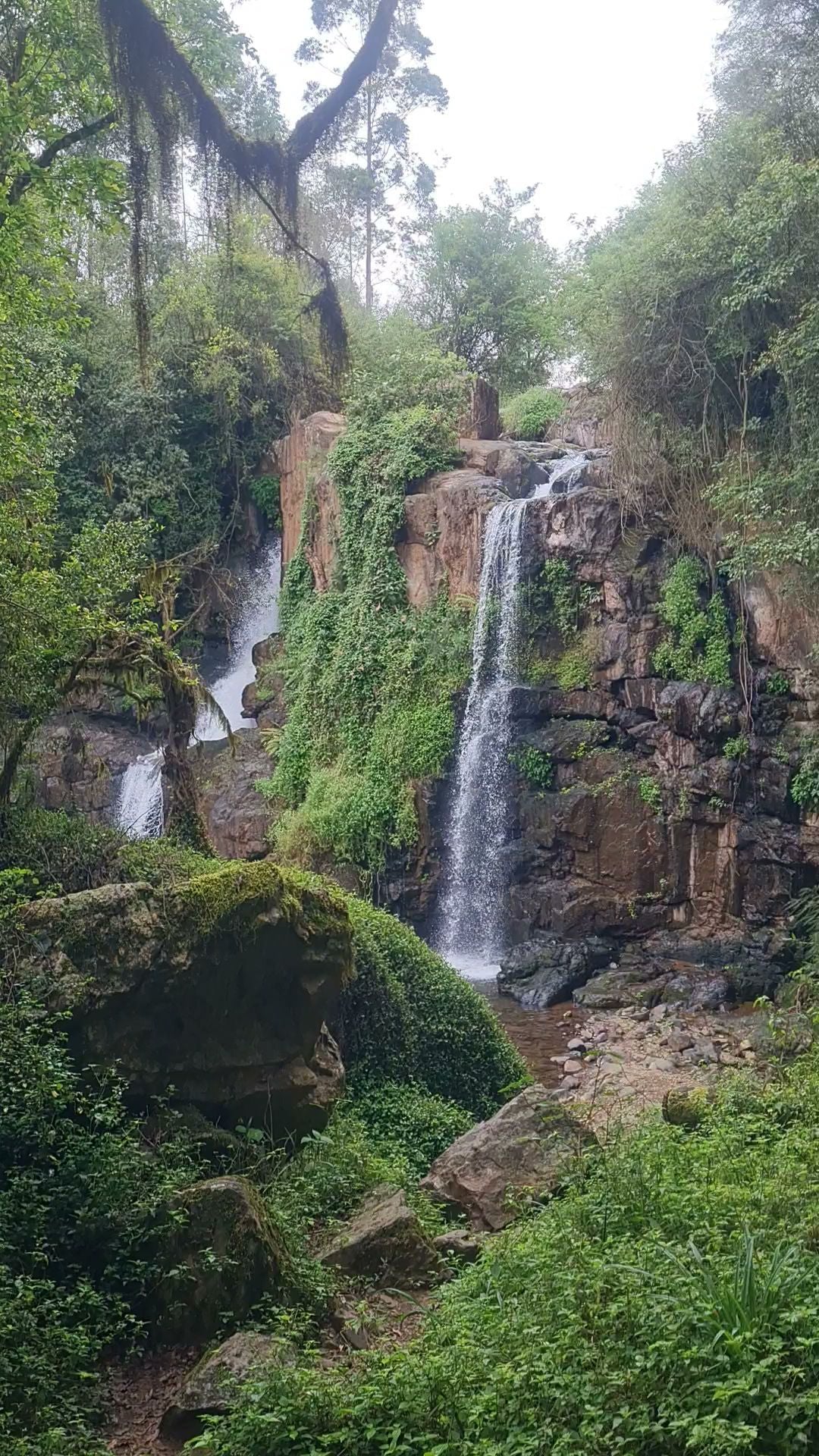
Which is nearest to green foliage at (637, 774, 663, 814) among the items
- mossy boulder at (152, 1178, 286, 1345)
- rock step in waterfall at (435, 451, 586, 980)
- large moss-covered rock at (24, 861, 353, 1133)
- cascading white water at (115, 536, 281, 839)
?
rock step in waterfall at (435, 451, 586, 980)

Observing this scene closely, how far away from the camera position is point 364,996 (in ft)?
29.4

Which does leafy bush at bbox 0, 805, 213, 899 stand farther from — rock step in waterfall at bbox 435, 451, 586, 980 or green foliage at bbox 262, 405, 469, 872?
green foliage at bbox 262, 405, 469, 872

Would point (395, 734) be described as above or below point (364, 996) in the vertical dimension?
above

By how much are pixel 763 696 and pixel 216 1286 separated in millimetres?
10786

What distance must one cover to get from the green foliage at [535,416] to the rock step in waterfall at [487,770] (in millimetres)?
4340

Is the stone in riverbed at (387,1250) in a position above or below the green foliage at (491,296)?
below

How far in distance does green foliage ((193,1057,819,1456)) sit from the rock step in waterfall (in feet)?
31.0

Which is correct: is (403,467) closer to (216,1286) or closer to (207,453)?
(207,453)

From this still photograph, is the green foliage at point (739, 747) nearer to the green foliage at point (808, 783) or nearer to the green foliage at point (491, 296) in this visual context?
the green foliage at point (808, 783)

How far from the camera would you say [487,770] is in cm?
1567

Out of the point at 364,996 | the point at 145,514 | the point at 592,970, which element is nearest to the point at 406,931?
the point at 364,996

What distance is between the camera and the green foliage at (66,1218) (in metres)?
4.40

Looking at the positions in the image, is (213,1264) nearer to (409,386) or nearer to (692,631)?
(692,631)

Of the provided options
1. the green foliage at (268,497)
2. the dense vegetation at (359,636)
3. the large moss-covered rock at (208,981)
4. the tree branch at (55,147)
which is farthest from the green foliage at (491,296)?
the large moss-covered rock at (208,981)
